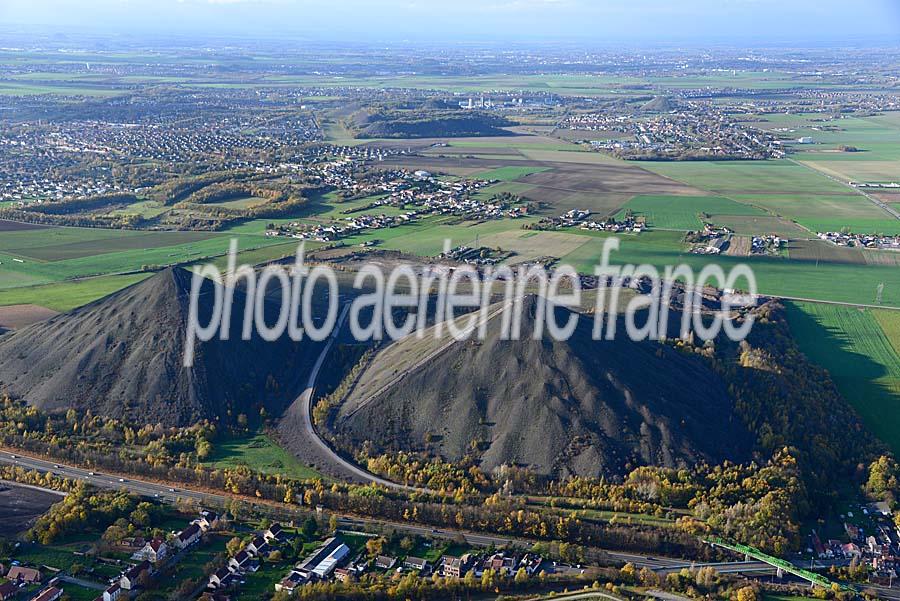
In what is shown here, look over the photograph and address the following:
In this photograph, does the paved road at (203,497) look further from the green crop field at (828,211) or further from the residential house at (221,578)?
the green crop field at (828,211)

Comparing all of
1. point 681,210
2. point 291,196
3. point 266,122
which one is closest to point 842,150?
point 681,210

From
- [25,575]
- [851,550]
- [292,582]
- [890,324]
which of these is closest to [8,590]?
[25,575]

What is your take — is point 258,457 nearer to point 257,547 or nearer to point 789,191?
point 257,547

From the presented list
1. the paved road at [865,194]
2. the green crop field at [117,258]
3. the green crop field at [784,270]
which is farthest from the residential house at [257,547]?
the paved road at [865,194]

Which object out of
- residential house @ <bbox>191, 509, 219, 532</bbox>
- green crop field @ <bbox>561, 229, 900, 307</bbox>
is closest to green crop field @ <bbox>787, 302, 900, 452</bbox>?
green crop field @ <bbox>561, 229, 900, 307</bbox>

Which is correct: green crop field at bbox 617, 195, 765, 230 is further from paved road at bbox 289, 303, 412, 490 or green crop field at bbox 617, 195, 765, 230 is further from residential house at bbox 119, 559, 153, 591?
residential house at bbox 119, 559, 153, 591

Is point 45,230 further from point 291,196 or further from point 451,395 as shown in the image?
point 451,395
